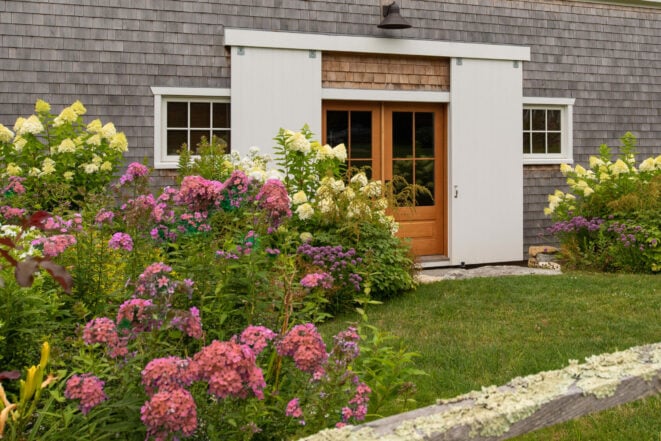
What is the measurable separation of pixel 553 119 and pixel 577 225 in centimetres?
229

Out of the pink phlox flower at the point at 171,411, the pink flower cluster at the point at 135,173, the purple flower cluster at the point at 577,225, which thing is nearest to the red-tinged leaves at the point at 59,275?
the pink phlox flower at the point at 171,411

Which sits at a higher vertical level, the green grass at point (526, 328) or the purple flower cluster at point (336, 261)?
the purple flower cluster at point (336, 261)

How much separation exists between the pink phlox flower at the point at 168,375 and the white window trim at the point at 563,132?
890 centimetres

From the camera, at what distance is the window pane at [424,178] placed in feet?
31.7

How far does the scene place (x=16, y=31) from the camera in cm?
779

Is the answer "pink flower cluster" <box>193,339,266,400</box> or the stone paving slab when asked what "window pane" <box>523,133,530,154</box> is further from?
"pink flower cluster" <box>193,339,266,400</box>

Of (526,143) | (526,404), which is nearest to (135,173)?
(526,404)

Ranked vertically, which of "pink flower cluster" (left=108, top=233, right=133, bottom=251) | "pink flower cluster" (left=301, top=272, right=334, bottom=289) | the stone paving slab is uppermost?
"pink flower cluster" (left=108, top=233, right=133, bottom=251)

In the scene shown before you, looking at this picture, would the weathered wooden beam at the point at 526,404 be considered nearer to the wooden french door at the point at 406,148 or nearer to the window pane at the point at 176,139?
the window pane at the point at 176,139

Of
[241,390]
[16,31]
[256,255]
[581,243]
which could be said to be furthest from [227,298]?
[581,243]

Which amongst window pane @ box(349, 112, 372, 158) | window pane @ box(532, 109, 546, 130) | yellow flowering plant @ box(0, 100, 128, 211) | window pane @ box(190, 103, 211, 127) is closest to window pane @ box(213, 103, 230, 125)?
window pane @ box(190, 103, 211, 127)

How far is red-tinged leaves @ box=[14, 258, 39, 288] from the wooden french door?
754cm

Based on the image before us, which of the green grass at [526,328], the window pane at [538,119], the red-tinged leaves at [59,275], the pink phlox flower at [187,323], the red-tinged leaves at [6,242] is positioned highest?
the window pane at [538,119]

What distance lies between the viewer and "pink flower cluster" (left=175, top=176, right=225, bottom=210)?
Answer: 2863mm
